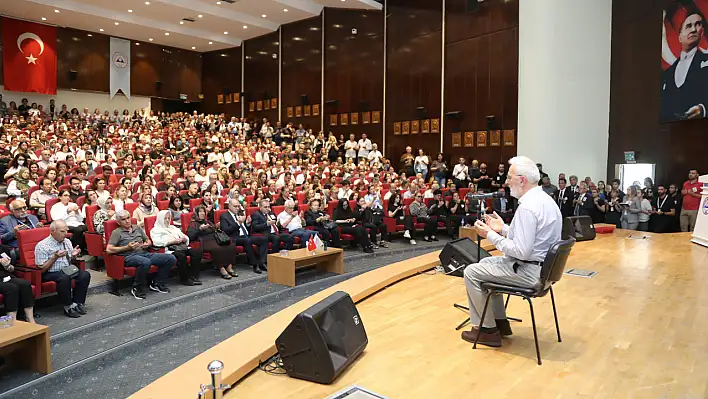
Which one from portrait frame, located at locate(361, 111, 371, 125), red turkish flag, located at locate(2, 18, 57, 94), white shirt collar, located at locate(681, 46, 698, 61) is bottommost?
portrait frame, located at locate(361, 111, 371, 125)

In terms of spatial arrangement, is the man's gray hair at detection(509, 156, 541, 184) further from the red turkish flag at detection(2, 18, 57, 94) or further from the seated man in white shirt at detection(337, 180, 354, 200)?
the red turkish flag at detection(2, 18, 57, 94)

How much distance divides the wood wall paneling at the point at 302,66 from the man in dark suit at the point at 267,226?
990cm

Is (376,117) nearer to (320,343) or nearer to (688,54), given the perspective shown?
(688,54)

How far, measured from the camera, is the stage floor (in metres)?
2.49

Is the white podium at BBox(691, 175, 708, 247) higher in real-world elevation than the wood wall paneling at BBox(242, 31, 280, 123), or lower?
lower

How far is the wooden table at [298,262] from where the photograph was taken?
18.6ft

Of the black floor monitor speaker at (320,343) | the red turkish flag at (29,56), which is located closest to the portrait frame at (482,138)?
the black floor monitor speaker at (320,343)

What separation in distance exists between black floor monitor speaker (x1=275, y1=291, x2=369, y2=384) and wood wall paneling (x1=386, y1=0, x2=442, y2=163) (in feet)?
35.7

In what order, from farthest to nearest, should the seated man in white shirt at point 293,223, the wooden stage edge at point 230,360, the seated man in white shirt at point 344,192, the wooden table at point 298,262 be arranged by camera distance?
the seated man in white shirt at point 344,192 < the seated man in white shirt at point 293,223 < the wooden table at point 298,262 < the wooden stage edge at point 230,360

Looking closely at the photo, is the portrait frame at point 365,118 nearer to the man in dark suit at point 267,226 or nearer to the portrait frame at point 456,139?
the portrait frame at point 456,139

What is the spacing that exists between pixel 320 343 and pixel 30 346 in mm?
2243

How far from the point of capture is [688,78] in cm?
934

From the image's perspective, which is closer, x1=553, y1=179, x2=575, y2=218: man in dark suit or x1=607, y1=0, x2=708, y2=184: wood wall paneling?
x1=553, y1=179, x2=575, y2=218: man in dark suit

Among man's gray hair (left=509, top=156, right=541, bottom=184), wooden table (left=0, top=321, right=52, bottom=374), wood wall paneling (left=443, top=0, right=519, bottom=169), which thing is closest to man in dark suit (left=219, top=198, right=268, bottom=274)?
wooden table (left=0, top=321, right=52, bottom=374)
